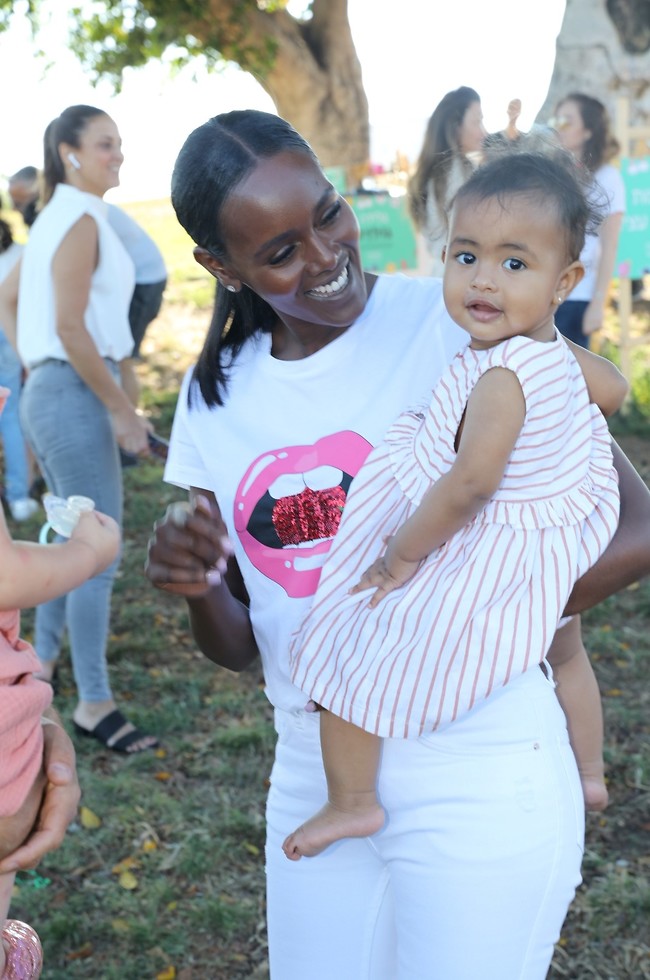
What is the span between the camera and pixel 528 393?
155cm

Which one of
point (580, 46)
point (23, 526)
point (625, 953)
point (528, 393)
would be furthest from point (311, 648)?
point (580, 46)

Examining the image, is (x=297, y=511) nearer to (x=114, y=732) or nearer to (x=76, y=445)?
(x=76, y=445)

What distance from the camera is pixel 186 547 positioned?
169 centimetres

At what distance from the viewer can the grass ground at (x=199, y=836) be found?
3.28 m

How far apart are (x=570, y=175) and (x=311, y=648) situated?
810 mm

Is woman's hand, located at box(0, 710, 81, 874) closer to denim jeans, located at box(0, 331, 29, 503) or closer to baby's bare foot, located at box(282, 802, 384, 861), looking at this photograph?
baby's bare foot, located at box(282, 802, 384, 861)

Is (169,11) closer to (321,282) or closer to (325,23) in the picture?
(325,23)

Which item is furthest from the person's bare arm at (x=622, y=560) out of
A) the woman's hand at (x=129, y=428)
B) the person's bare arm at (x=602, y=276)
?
the person's bare arm at (x=602, y=276)

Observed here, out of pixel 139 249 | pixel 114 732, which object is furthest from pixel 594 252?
pixel 114 732

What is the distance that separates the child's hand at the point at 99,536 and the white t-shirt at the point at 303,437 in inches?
7.7

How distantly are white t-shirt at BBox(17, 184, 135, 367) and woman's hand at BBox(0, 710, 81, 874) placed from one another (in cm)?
254

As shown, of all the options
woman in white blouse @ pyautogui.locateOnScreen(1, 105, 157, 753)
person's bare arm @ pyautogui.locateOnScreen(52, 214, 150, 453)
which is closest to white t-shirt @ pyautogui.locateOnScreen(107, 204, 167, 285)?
woman in white blouse @ pyautogui.locateOnScreen(1, 105, 157, 753)

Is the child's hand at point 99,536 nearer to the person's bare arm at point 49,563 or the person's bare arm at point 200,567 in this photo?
the person's bare arm at point 49,563

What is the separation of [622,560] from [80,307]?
9.27 ft
